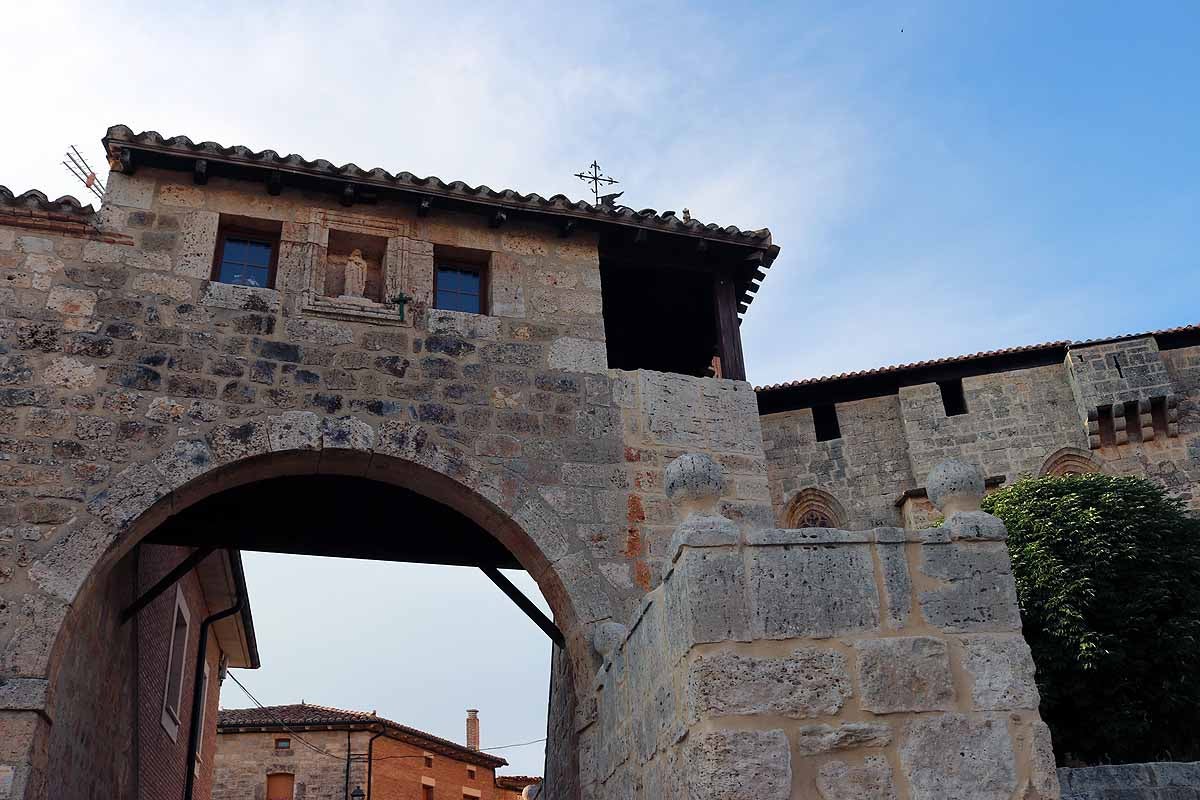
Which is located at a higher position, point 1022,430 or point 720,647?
point 1022,430

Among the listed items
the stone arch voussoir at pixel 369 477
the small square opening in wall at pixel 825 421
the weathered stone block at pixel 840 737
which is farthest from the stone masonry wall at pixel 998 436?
the weathered stone block at pixel 840 737

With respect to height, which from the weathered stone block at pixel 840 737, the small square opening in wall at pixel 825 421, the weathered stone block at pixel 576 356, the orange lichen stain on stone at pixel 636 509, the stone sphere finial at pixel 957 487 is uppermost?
the small square opening in wall at pixel 825 421

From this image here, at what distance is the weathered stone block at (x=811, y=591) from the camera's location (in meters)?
3.91

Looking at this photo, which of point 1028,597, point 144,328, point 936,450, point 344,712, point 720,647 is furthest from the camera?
point 344,712

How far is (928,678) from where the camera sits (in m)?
3.91

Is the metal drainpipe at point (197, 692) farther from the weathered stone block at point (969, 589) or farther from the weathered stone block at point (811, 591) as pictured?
the weathered stone block at point (969, 589)

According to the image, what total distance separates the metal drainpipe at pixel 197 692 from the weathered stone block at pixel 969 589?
38.9 ft

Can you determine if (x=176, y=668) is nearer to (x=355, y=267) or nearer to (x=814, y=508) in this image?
(x=355, y=267)

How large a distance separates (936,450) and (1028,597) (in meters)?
6.35

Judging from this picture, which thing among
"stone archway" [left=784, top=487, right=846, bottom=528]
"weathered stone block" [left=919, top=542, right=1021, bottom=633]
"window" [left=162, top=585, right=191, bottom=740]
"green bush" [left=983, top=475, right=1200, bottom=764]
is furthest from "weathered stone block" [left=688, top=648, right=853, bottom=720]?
"stone archway" [left=784, top=487, right=846, bottom=528]

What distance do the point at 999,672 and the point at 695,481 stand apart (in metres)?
1.38

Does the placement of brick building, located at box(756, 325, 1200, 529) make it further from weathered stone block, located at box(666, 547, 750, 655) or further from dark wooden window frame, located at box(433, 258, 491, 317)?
weathered stone block, located at box(666, 547, 750, 655)

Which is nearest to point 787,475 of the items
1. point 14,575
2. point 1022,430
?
point 1022,430

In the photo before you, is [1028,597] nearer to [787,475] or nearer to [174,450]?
[787,475]
